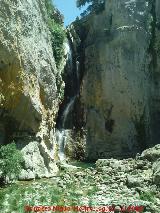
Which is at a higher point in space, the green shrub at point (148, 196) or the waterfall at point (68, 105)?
the waterfall at point (68, 105)

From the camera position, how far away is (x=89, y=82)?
109 feet

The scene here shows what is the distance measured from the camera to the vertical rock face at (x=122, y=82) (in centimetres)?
3228

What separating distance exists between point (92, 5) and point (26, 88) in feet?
59.5

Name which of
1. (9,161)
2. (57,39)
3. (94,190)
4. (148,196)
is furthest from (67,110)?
(148,196)

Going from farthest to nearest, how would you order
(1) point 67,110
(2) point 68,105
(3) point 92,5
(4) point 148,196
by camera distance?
(3) point 92,5 < (2) point 68,105 < (1) point 67,110 < (4) point 148,196

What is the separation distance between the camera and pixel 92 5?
3725 centimetres

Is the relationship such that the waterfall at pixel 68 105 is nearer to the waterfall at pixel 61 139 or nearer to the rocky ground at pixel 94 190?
A: the waterfall at pixel 61 139

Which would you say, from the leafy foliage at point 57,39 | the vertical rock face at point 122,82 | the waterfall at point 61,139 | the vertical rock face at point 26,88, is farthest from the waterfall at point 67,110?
the vertical rock face at point 26,88

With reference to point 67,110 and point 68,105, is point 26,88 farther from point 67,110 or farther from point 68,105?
point 68,105

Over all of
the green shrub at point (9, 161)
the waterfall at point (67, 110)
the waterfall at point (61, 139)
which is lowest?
the green shrub at point (9, 161)

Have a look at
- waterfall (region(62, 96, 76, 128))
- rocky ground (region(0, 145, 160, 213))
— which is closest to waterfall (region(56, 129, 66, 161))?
waterfall (region(62, 96, 76, 128))

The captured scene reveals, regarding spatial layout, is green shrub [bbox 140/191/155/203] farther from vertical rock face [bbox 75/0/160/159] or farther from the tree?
the tree

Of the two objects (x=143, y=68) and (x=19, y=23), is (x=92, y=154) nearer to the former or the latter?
(x=143, y=68)

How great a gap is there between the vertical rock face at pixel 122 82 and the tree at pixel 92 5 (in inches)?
54.0
